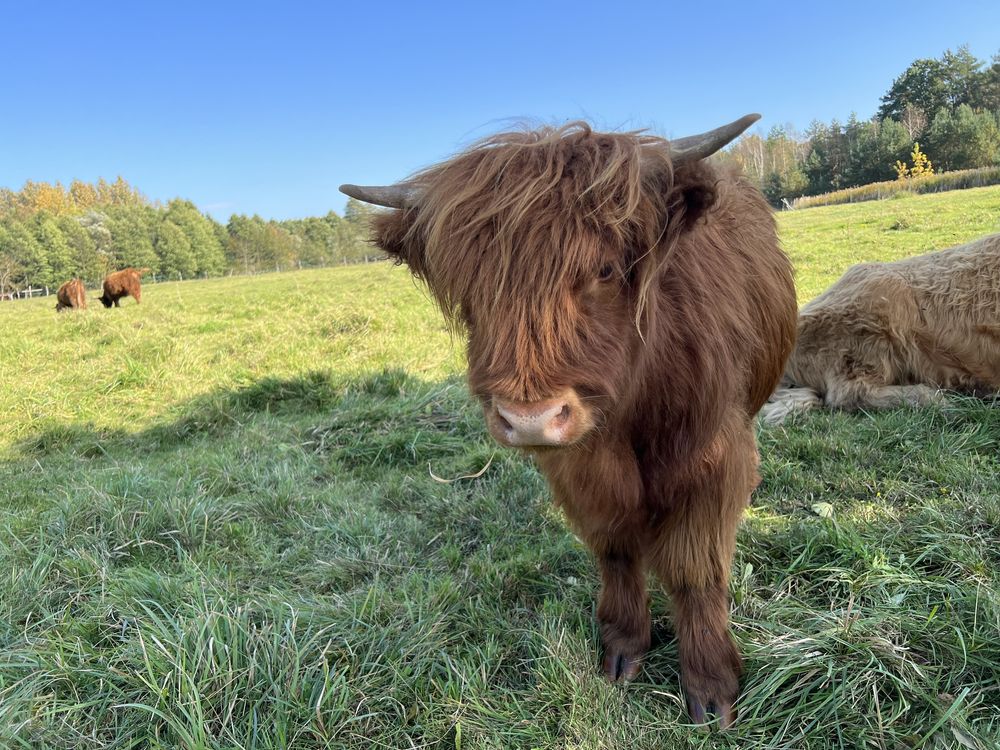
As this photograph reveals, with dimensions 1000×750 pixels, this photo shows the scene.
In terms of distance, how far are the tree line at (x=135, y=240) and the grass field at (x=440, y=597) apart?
46.0m

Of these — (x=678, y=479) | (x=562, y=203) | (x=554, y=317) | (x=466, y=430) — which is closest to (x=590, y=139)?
(x=562, y=203)

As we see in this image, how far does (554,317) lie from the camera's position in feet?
4.48

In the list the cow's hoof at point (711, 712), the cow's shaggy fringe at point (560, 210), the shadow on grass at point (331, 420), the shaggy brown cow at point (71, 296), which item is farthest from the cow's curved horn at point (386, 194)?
the shaggy brown cow at point (71, 296)

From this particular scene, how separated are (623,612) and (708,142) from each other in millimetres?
1581

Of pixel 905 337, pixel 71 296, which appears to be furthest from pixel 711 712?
pixel 71 296

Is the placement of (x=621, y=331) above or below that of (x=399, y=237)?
below

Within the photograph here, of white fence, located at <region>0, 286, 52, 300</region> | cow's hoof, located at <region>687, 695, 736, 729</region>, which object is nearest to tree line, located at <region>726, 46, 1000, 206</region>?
cow's hoof, located at <region>687, 695, 736, 729</region>

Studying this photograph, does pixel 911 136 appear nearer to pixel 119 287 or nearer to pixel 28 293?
pixel 119 287

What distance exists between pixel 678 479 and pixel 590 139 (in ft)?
3.47

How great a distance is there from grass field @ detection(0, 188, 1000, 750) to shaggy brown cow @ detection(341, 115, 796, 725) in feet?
1.06

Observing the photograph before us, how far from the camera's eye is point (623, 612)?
206 cm

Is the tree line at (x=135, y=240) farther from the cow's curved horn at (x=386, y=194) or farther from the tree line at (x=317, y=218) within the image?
the cow's curved horn at (x=386, y=194)

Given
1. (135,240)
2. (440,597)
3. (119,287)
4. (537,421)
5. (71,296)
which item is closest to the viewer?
(537,421)

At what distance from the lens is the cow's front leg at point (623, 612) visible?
2.01 m
